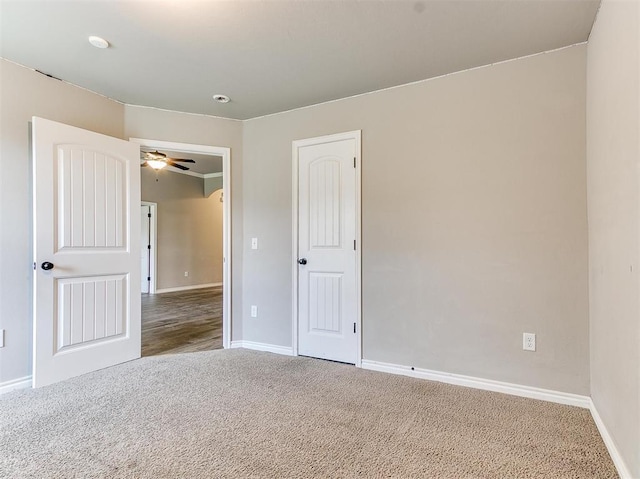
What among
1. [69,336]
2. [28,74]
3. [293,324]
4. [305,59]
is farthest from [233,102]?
[69,336]

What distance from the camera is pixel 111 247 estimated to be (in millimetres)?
3076

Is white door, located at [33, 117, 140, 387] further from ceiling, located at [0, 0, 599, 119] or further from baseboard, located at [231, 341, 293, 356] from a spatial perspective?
baseboard, located at [231, 341, 293, 356]

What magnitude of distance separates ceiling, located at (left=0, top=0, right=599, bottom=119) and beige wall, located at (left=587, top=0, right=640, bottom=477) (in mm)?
405

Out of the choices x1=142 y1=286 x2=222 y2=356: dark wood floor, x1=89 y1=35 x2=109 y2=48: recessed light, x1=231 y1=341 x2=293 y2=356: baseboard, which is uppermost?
x1=89 y1=35 x2=109 y2=48: recessed light

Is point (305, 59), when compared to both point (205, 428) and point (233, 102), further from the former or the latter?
point (205, 428)

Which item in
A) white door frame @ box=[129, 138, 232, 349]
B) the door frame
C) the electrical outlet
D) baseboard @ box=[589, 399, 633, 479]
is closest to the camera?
→ baseboard @ box=[589, 399, 633, 479]

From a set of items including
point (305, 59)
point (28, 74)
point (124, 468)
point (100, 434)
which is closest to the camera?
point (124, 468)

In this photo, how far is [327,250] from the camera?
10.8 feet

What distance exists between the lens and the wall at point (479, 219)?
2350 millimetres

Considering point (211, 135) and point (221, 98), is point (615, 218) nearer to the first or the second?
point (221, 98)

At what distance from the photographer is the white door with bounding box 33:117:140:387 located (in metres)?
2.63

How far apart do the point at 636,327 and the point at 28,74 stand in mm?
3986

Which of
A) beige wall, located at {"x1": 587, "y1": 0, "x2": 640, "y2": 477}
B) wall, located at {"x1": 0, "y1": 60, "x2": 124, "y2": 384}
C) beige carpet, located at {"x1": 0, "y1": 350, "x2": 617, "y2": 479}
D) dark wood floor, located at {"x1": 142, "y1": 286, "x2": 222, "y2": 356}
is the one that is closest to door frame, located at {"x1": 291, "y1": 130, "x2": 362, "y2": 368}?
beige carpet, located at {"x1": 0, "y1": 350, "x2": 617, "y2": 479}

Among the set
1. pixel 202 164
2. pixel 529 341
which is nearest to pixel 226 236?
pixel 529 341
